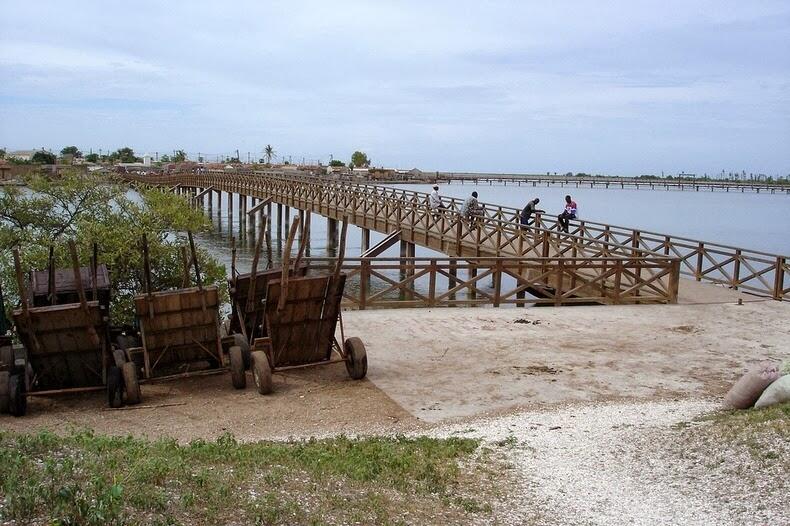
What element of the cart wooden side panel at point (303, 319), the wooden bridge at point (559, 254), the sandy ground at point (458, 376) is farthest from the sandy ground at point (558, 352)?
the wooden bridge at point (559, 254)

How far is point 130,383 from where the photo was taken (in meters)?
9.30

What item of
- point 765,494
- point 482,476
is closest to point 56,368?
point 482,476

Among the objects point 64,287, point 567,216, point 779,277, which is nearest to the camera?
point 64,287

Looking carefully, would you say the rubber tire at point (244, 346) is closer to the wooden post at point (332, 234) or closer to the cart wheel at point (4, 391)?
the cart wheel at point (4, 391)

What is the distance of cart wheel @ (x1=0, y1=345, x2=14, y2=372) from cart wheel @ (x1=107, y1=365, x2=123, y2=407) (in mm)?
1142

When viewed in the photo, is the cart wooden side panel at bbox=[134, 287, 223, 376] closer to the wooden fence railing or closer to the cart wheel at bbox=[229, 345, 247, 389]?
the cart wheel at bbox=[229, 345, 247, 389]

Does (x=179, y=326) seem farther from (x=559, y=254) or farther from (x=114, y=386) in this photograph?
(x=559, y=254)

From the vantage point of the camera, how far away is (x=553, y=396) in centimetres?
968

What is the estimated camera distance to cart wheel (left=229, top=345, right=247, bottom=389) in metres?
10.0

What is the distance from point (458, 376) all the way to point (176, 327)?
3629mm

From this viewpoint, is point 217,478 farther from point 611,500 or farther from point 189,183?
point 189,183

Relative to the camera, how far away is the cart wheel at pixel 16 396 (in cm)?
887

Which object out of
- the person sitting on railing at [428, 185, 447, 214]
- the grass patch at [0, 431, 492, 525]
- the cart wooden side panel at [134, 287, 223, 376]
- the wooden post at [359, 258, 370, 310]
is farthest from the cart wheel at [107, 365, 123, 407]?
the person sitting on railing at [428, 185, 447, 214]

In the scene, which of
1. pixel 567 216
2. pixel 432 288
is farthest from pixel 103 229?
pixel 567 216
